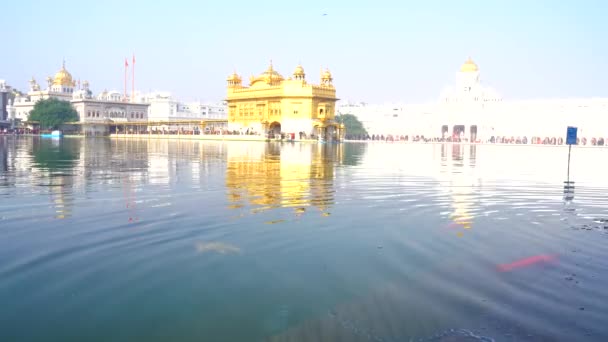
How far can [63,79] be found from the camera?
352 ft

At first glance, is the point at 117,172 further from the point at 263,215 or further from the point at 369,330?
the point at 369,330

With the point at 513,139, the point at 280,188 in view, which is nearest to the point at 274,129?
the point at 513,139

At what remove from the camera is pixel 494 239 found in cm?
757

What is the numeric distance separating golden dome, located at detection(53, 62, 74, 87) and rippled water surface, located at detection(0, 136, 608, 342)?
348 ft

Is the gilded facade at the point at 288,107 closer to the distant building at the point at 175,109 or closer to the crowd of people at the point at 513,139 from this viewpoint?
the crowd of people at the point at 513,139

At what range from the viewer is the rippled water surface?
433 cm

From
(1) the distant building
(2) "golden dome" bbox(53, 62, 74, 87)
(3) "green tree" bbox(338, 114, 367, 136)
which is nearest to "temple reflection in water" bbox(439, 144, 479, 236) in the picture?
(3) "green tree" bbox(338, 114, 367, 136)

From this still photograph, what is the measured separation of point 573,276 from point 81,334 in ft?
16.2

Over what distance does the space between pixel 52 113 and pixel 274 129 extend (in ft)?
134

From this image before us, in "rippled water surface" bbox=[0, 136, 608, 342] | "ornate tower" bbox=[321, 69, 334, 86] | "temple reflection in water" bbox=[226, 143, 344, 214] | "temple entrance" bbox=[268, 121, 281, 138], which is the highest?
"ornate tower" bbox=[321, 69, 334, 86]

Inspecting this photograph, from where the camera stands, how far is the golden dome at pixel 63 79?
106938 millimetres

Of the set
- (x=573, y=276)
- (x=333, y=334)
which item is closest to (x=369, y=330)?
(x=333, y=334)

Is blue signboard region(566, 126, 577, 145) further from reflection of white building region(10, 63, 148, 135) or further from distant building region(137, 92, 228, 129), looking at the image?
distant building region(137, 92, 228, 129)

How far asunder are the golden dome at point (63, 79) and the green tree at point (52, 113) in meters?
18.2
